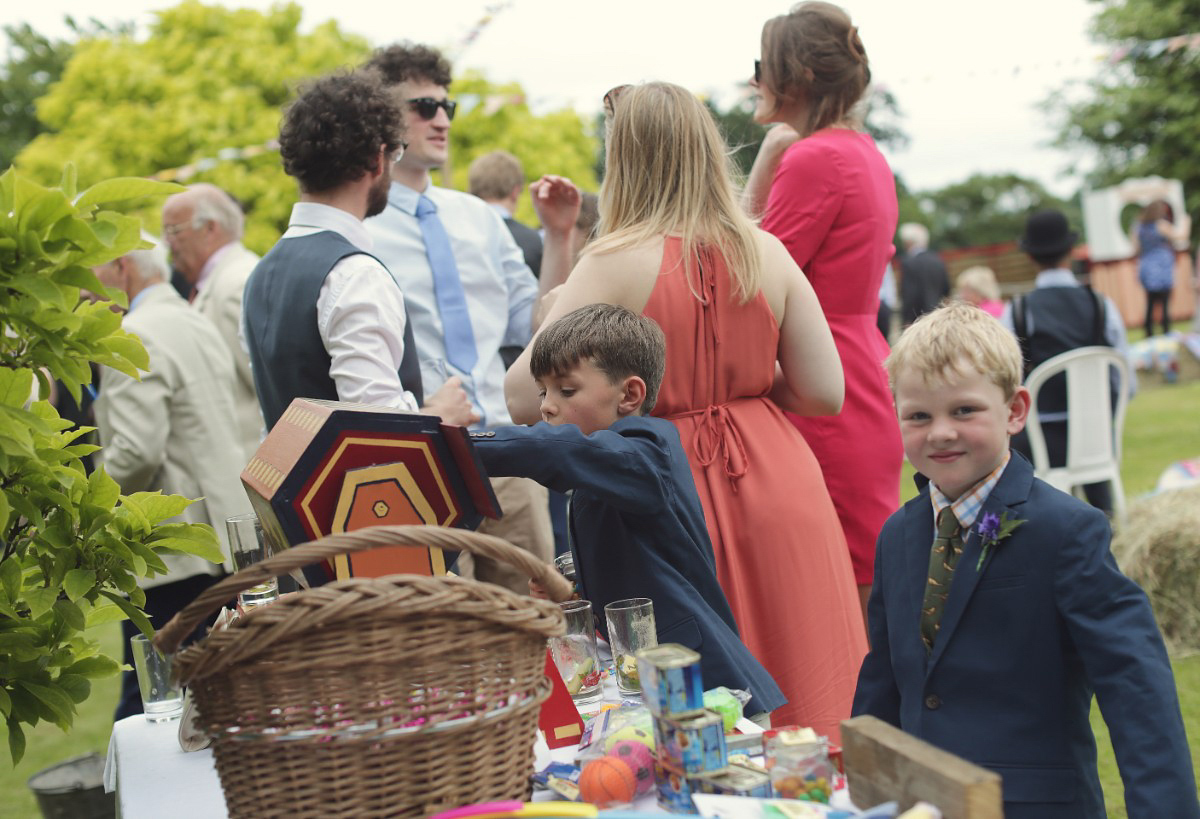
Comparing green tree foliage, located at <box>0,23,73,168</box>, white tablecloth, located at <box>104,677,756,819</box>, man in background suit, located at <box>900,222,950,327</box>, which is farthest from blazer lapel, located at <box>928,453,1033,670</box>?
green tree foliage, located at <box>0,23,73,168</box>

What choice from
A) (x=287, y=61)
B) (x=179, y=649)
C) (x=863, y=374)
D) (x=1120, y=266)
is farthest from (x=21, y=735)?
(x=1120, y=266)

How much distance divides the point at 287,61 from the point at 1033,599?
20.8 metres

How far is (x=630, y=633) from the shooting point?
6.50ft

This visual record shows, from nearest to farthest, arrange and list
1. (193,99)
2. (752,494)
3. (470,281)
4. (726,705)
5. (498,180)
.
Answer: (726,705), (752,494), (470,281), (498,180), (193,99)

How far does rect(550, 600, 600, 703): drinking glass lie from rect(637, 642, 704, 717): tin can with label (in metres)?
0.52

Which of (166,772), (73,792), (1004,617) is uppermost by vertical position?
(1004,617)

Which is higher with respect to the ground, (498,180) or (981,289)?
(498,180)

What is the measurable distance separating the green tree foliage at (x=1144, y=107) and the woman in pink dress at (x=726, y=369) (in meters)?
23.3

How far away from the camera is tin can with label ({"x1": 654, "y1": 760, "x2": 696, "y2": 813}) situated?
1430 mm

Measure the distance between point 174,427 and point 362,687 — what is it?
121 inches

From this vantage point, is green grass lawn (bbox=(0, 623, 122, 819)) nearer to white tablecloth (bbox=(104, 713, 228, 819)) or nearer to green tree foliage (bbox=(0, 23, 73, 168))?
white tablecloth (bbox=(104, 713, 228, 819))

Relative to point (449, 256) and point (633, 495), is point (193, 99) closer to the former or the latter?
point (449, 256)

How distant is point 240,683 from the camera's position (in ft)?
4.38

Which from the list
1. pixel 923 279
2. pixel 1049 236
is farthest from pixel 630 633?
pixel 923 279
